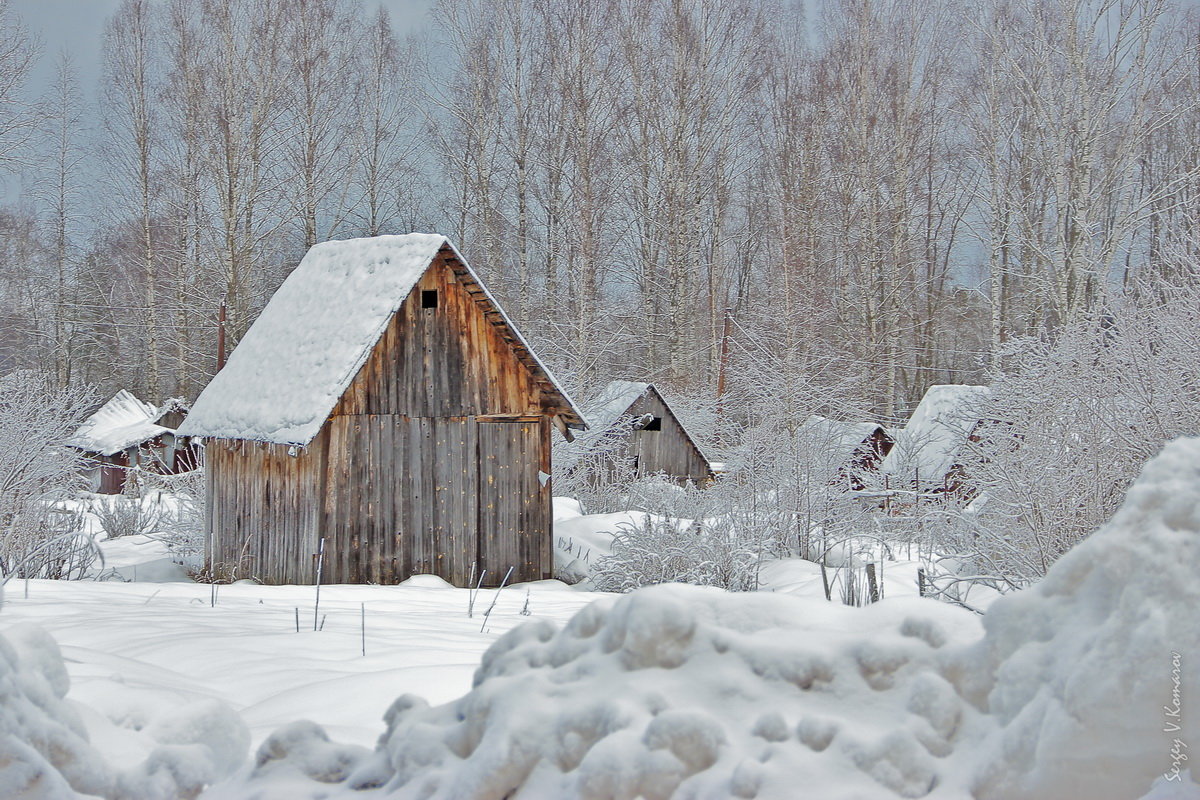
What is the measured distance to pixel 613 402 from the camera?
25.8 metres

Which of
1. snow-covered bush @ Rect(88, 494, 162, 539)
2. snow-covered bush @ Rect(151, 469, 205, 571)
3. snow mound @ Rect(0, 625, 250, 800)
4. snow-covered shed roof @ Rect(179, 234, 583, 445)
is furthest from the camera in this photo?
snow-covered bush @ Rect(88, 494, 162, 539)

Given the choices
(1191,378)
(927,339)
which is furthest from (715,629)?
(927,339)

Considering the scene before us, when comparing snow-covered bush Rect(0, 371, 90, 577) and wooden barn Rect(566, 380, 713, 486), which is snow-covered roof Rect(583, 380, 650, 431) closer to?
wooden barn Rect(566, 380, 713, 486)

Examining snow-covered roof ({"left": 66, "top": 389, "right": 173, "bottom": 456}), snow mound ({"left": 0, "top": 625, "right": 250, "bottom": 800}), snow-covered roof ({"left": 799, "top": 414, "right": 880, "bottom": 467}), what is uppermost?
snow-covered roof ({"left": 66, "top": 389, "right": 173, "bottom": 456})

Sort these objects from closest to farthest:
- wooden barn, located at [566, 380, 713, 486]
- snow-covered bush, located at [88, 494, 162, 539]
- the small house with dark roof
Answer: the small house with dark roof
snow-covered bush, located at [88, 494, 162, 539]
wooden barn, located at [566, 380, 713, 486]

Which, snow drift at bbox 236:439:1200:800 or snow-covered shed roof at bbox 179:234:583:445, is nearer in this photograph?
snow drift at bbox 236:439:1200:800

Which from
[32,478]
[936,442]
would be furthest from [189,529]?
[936,442]

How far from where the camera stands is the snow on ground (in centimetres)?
195

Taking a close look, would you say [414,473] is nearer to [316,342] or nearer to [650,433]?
[316,342]

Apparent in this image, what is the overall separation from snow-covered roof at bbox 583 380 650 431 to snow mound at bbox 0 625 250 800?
68.2 feet

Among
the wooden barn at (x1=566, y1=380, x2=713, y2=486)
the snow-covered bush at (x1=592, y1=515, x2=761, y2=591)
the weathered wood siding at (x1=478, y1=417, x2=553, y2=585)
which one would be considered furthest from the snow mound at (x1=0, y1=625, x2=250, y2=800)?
the wooden barn at (x1=566, y1=380, x2=713, y2=486)

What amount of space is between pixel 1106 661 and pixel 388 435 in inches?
456

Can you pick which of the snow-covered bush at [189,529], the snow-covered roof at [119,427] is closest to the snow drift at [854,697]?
the snow-covered bush at [189,529]

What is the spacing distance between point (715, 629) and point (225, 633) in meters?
3.93
